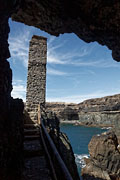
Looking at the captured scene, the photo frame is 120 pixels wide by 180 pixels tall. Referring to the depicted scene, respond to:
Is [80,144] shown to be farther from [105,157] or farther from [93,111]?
[93,111]

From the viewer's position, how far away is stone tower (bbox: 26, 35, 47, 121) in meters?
8.19

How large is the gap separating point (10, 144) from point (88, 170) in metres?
9.09

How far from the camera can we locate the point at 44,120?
5.27 metres

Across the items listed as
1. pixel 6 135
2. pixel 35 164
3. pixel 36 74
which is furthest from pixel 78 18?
pixel 35 164

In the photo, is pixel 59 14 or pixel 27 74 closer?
pixel 59 14

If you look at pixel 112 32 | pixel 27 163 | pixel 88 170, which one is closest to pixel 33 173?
pixel 27 163

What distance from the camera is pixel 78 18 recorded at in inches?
203

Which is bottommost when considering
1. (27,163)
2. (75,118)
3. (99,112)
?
(75,118)

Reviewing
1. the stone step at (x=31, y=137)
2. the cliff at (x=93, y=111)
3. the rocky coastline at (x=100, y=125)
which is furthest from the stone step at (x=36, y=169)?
the cliff at (x=93, y=111)

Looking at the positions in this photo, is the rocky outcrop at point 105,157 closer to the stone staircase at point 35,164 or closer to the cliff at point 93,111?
the stone staircase at point 35,164

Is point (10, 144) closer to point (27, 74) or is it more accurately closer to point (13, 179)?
point (13, 179)

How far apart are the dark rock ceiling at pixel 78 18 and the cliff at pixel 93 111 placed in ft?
139

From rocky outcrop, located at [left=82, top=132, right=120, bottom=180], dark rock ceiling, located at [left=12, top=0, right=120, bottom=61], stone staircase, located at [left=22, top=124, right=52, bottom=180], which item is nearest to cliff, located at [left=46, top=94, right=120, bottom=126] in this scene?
rocky outcrop, located at [left=82, top=132, right=120, bottom=180]

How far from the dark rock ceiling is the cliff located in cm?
4235
